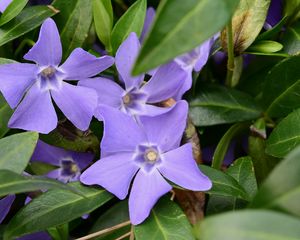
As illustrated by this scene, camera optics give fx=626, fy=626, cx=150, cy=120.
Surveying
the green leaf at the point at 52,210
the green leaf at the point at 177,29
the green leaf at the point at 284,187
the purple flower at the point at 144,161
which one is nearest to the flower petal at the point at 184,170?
the purple flower at the point at 144,161

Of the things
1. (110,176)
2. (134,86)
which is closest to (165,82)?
(134,86)

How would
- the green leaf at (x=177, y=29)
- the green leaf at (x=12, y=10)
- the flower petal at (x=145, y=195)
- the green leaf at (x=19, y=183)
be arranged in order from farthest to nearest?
the green leaf at (x=12, y=10)
the flower petal at (x=145, y=195)
the green leaf at (x=19, y=183)
the green leaf at (x=177, y=29)

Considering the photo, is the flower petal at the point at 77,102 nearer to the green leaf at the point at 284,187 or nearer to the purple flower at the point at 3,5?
the purple flower at the point at 3,5

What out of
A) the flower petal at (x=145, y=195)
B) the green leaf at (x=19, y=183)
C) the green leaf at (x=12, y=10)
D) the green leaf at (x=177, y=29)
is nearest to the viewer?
the green leaf at (x=177, y=29)

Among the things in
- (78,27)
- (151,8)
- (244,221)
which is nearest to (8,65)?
(78,27)

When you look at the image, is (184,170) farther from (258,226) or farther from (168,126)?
(258,226)

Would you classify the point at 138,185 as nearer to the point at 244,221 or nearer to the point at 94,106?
the point at 94,106

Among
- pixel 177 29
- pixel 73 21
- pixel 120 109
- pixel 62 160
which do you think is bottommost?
pixel 62 160

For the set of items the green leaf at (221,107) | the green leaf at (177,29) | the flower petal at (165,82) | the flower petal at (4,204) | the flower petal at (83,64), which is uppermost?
the green leaf at (177,29)
